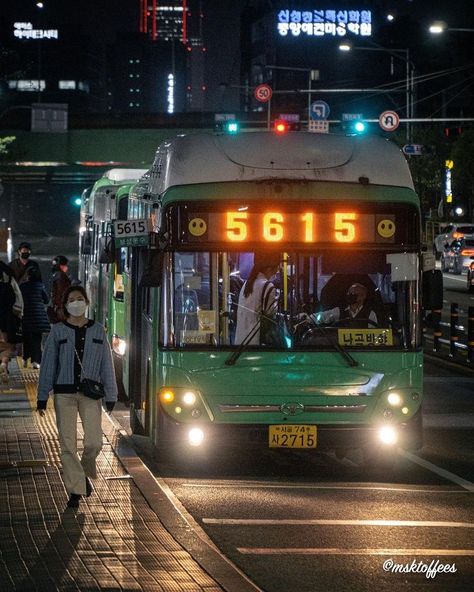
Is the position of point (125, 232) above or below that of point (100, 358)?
above

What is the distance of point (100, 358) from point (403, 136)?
73.3 metres

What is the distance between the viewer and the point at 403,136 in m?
82.9

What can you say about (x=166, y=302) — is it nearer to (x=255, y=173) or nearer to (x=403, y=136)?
(x=255, y=173)

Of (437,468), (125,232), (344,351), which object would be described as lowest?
(437,468)

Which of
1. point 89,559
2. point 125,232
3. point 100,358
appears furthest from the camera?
point 125,232

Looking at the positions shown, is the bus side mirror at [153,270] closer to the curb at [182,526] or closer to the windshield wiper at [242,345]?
the windshield wiper at [242,345]

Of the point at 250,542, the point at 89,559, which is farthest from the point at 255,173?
the point at 89,559

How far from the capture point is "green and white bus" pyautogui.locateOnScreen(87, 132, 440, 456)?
1311 centimetres

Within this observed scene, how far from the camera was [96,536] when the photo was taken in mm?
9781

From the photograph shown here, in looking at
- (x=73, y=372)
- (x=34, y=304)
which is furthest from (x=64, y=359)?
(x=34, y=304)

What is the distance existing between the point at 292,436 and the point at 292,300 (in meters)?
1.28

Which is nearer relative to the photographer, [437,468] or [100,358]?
[100,358]

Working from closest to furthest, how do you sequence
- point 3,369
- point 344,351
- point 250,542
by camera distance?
point 250,542, point 344,351, point 3,369

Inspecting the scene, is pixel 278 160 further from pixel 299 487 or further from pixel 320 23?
pixel 320 23
